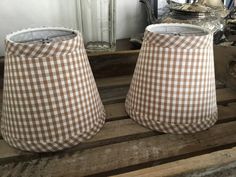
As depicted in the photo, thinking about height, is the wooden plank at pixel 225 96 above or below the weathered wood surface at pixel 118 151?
above

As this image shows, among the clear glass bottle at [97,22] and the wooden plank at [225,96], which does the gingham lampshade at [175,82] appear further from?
the clear glass bottle at [97,22]

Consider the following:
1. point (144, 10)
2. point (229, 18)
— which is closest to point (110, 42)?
point (144, 10)

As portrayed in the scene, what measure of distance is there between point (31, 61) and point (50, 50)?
2 centimetres

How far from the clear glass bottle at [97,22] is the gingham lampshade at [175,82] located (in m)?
0.26

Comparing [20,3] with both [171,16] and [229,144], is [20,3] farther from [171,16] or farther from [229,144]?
[229,144]

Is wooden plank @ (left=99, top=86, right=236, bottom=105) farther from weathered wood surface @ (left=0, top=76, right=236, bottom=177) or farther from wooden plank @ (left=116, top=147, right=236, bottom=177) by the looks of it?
wooden plank @ (left=116, top=147, right=236, bottom=177)

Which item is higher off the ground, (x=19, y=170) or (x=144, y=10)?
(x=144, y=10)

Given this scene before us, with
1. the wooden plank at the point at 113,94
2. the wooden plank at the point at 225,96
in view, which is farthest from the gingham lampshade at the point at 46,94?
the wooden plank at the point at 225,96

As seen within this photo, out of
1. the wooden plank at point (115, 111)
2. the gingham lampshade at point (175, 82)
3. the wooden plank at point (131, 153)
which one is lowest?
the wooden plank at point (131, 153)

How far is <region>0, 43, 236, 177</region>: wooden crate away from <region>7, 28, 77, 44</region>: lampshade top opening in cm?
13

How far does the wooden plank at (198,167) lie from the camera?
0.29 metres

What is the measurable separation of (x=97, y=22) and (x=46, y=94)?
35 cm

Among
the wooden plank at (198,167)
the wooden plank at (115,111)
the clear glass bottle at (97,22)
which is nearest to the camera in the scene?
the wooden plank at (198,167)

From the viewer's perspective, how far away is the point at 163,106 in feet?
1.16
